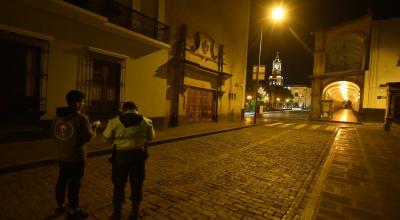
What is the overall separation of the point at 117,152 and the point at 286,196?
3.47 m

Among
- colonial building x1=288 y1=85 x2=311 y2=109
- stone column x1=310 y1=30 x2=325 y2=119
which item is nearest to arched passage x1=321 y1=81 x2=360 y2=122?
stone column x1=310 y1=30 x2=325 y2=119

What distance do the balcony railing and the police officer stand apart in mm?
7829

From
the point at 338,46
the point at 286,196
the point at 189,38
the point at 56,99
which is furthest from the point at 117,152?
the point at 338,46

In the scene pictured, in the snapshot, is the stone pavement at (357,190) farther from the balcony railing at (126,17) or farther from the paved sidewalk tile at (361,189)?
the balcony railing at (126,17)

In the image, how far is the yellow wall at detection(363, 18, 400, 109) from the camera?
27047 millimetres

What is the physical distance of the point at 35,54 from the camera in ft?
27.6

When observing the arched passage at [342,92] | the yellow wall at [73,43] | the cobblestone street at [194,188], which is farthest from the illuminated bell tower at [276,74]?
the cobblestone street at [194,188]

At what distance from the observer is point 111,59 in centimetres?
1078

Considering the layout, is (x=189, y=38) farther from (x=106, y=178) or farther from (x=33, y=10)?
(x=106, y=178)

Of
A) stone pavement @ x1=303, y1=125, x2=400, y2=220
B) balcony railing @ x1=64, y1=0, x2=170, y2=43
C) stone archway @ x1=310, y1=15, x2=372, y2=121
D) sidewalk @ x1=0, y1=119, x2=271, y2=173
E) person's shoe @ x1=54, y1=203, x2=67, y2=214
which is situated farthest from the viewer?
stone archway @ x1=310, y1=15, x2=372, y2=121

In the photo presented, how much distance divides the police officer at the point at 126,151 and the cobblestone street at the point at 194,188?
19.7 inches

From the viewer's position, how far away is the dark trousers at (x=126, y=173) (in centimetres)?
342

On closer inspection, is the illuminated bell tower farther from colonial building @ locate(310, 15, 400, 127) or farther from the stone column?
the stone column

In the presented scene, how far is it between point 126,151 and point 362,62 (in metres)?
35.7
